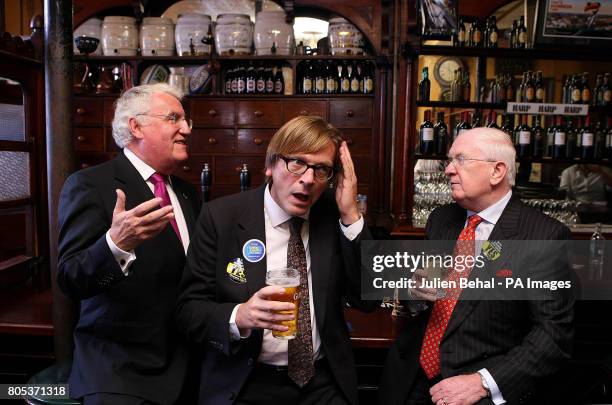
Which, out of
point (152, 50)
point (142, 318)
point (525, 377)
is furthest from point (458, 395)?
point (152, 50)

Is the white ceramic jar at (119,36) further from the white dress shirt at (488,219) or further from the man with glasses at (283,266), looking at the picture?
the white dress shirt at (488,219)

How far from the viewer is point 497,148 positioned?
1960mm

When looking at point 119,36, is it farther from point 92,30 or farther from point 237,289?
point 237,289

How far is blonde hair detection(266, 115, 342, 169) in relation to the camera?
165cm

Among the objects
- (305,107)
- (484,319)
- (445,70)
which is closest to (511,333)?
(484,319)

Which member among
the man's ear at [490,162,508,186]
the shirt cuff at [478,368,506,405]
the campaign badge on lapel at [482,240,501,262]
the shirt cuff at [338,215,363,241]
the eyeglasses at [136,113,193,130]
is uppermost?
the eyeglasses at [136,113,193,130]

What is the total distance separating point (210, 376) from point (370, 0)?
142 inches

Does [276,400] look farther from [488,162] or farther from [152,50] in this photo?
[152,50]

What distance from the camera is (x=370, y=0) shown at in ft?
14.6

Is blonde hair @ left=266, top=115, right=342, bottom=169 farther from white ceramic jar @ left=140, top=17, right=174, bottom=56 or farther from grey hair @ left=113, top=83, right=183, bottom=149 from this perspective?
white ceramic jar @ left=140, top=17, right=174, bottom=56

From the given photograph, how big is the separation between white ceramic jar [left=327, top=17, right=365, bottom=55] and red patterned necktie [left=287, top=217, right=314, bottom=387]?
3089 mm

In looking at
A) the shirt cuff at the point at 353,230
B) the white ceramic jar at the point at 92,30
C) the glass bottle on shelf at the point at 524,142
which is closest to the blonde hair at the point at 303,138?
the shirt cuff at the point at 353,230

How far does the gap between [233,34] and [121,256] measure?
130 inches

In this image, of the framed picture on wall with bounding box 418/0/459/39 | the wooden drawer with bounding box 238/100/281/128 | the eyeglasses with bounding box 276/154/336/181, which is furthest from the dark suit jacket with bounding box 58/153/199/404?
the wooden drawer with bounding box 238/100/281/128
